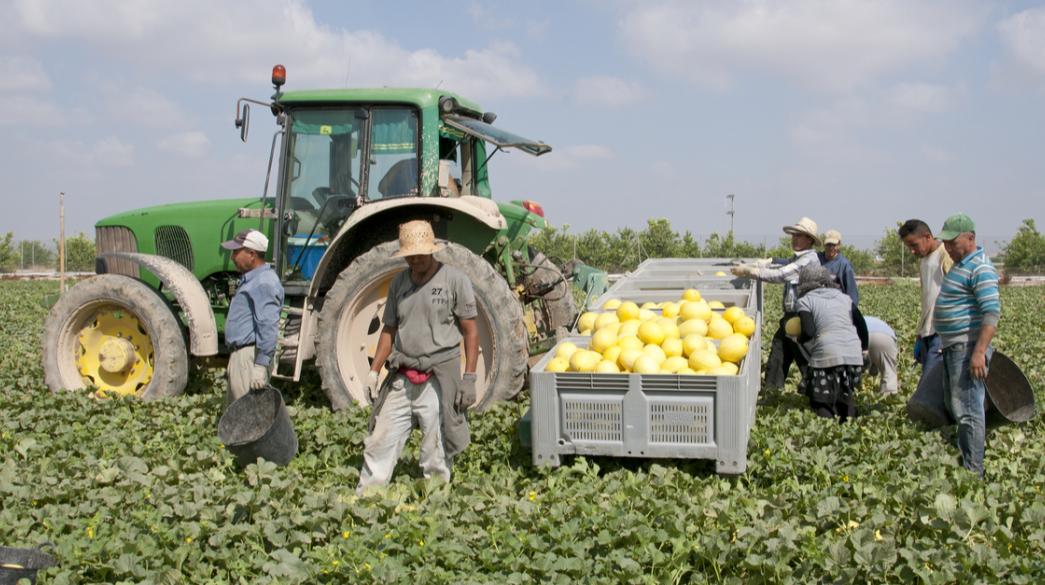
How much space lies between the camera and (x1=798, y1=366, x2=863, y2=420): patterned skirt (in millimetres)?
6969

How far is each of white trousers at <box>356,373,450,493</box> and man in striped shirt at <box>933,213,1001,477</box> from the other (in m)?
3.21

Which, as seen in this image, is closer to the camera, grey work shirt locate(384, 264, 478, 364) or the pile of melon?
grey work shirt locate(384, 264, 478, 364)

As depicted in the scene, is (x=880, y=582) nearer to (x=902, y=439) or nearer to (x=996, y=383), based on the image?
(x=902, y=439)

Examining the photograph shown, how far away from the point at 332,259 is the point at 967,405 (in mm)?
4807

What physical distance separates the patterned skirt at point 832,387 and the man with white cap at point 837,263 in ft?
4.21

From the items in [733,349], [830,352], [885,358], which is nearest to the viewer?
[733,349]

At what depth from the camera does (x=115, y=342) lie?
8.09 meters

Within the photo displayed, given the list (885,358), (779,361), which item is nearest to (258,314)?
(779,361)

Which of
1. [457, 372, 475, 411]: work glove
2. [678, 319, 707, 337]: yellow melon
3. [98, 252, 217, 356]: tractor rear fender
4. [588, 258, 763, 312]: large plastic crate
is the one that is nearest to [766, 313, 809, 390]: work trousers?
[588, 258, 763, 312]: large plastic crate

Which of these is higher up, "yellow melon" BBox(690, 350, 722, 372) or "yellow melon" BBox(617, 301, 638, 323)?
"yellow melon" BBox(617, 301, 638, 323)

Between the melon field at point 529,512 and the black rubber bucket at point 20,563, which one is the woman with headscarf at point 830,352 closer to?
the melon field at point 529,512

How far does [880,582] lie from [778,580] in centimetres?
43

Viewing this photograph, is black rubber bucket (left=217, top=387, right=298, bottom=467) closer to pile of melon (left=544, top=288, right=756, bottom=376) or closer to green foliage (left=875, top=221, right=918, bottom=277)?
pile of melon (left=544, top=288, right=756, bottom=376)

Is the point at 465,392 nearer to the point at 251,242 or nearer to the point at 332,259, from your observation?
the point at 251,242
